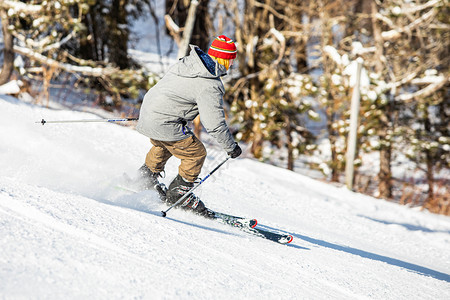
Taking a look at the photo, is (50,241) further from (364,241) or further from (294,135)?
(294,135)

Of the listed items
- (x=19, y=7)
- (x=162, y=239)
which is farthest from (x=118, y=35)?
(x=162, y=239)

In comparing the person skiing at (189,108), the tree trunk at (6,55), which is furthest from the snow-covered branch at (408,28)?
the person skiing at (189,108)

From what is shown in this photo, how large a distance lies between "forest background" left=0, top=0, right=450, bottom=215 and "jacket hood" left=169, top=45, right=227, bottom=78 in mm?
7174

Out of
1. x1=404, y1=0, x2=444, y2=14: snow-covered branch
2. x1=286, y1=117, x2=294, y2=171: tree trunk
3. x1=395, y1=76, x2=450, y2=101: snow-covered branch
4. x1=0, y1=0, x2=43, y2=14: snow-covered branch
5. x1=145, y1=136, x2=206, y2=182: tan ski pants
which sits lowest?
x1=145, y1=136, x2=206, y2=182: tan ski pants

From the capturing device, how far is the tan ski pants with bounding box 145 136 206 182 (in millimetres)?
3762

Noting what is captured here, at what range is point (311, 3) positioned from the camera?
552 inches

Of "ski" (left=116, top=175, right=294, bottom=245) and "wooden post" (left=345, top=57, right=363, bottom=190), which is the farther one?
"wooden post" (left=345, top=57, right=363, bottom=190)

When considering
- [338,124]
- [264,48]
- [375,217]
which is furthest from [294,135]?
[375,217]

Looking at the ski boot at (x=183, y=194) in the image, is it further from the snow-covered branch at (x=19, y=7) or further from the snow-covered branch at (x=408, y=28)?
the snow-covered branch at (x=408, y=28)

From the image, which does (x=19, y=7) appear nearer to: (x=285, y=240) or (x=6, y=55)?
(x=6, y=55)

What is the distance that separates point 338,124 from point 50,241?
11065mm

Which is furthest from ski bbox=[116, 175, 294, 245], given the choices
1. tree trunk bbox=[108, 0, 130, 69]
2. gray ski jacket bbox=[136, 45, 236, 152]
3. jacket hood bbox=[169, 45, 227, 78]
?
tree trunk bbox=[108, 0, 130, 69]

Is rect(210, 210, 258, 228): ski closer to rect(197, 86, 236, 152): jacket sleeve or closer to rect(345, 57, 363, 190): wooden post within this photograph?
rect(197, 86, 236, 152): jacket sleeve

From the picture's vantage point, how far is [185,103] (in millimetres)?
3545
